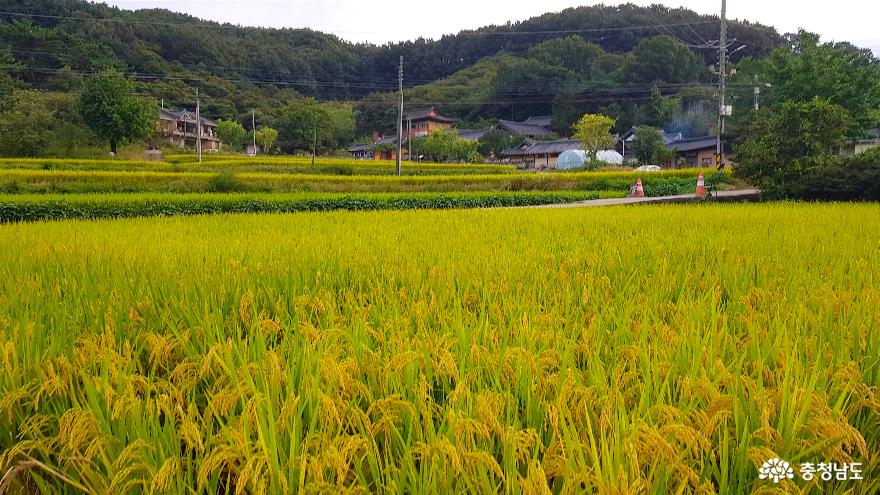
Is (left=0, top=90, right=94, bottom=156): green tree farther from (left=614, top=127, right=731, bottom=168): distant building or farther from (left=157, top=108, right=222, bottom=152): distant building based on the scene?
(left=614, top=127, right=731, bottom=168): distant building

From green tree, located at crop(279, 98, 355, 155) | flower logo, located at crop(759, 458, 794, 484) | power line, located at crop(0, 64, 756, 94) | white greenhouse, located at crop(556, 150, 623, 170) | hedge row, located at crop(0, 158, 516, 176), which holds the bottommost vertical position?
flower logo, located at crop(759, 458, 794, 484)

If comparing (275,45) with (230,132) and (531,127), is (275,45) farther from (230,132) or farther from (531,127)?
(531,127)

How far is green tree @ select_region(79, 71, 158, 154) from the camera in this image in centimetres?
3112

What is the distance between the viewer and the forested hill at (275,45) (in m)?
45.2

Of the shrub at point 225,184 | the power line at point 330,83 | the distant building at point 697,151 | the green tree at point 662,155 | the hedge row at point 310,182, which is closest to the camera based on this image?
the hedge row at point 310,182

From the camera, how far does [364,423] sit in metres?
1.17

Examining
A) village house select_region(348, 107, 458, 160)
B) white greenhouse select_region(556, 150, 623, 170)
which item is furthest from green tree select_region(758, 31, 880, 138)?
village house select_region(348, 107, 458, 160)

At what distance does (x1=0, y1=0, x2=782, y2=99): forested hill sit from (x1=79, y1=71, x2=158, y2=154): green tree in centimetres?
1246

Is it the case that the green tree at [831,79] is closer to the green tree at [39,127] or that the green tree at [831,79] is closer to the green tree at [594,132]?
the green tree at [594,132]

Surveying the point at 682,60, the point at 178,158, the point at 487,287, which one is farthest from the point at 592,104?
the point at 487,287

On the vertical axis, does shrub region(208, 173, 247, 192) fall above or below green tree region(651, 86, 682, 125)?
below

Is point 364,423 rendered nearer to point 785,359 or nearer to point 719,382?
point 719,382

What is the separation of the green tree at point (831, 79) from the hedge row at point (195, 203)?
1973 centimetres

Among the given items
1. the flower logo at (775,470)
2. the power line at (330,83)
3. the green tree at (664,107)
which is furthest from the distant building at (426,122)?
the flower logo at (775,470)
